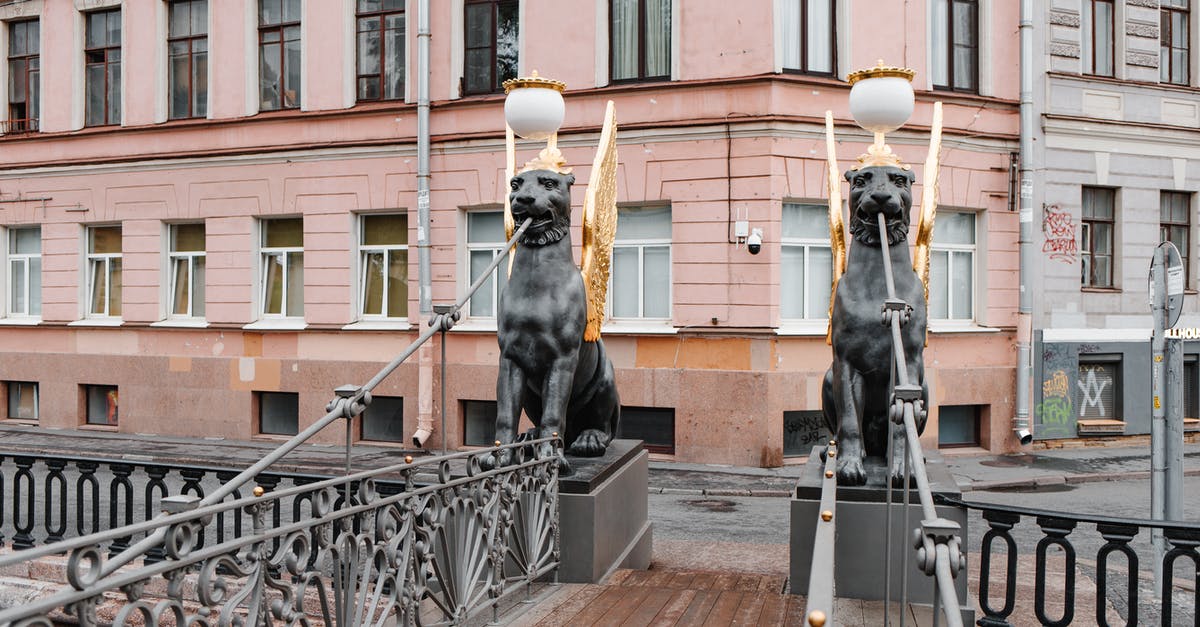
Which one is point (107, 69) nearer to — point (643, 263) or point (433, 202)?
point (433, 202)

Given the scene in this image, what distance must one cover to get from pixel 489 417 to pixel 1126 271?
10.5 meters

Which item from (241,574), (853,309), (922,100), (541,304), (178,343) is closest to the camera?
(241,574)

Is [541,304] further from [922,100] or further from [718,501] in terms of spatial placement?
[922,100]

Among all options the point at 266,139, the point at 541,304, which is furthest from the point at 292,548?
the point at 266,139

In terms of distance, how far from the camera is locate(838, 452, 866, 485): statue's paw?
5734mm

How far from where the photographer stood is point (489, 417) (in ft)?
53.6

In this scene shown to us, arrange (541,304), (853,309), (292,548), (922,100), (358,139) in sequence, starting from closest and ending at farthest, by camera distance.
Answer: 1. (292,548)
2. (853,309)
3. (541,304)
4. (922,100)
5. (358,139)

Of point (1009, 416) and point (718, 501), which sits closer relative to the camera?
point (718, 501)

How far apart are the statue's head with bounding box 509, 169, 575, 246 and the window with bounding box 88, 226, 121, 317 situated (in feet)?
48.2

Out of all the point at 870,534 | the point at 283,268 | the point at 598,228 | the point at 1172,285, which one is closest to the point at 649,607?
the point at 870,534

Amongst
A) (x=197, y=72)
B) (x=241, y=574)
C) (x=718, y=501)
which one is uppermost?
(x=197, y=72)

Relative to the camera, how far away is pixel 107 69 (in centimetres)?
1930

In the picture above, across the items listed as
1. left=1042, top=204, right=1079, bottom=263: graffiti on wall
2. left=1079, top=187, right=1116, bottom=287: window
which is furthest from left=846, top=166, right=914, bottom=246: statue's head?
left=1079, top=187, right=1116, bottom=287: window

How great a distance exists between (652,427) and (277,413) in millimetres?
6667
